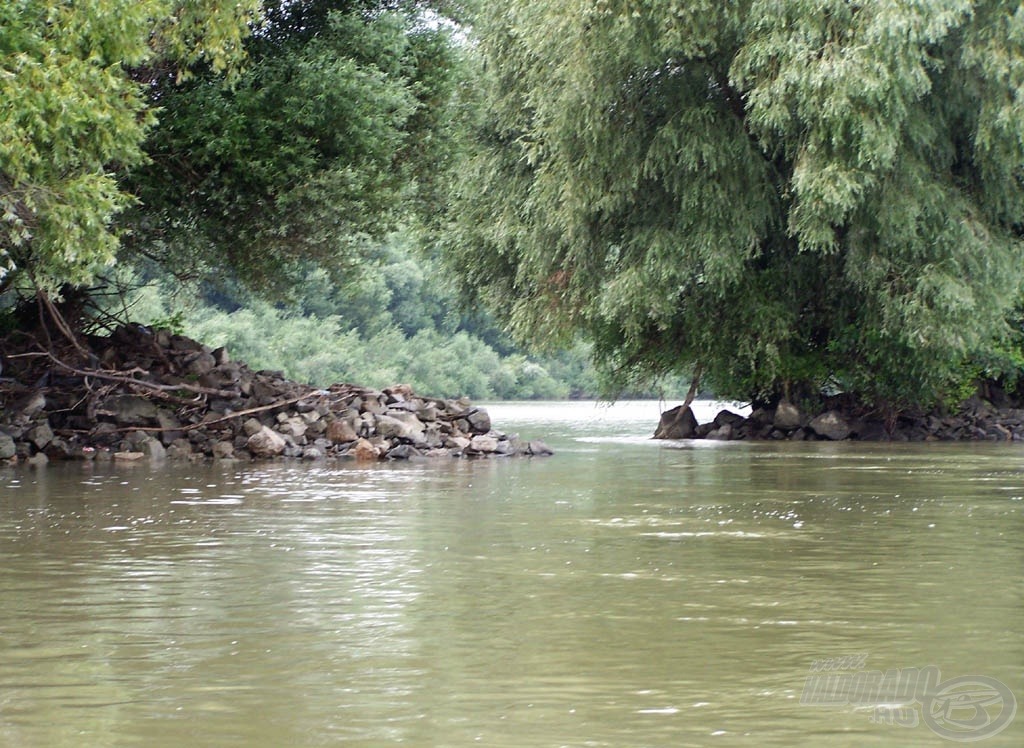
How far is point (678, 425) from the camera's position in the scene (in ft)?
100.0

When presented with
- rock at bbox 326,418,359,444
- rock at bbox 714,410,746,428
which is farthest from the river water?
rock at bbox 714,410,746,428

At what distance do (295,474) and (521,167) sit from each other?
41.5 ft

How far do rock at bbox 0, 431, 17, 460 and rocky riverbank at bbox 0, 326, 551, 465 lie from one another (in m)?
0.02

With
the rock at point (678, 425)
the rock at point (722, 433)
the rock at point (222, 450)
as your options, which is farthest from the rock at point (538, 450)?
the rock at point (678, 425)

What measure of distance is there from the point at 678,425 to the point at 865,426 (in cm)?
404

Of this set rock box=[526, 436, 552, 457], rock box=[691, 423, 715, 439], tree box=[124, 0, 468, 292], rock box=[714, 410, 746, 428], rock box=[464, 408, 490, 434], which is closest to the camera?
tree box=[124, 0, 468, 292]

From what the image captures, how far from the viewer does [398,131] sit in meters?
22.0

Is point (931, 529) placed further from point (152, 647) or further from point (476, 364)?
point (476, 364)

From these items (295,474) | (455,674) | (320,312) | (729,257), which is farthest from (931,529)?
(320,312)

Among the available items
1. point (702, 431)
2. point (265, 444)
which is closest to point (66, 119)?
point (265, 444)

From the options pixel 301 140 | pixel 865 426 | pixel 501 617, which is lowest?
pixel 501 617

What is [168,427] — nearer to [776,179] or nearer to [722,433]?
[776,179]

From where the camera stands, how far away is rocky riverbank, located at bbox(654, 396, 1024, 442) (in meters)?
28.7

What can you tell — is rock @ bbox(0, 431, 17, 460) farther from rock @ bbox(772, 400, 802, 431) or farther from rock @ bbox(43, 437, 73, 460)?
rock @ bbox(772, 400, 802, 431)
